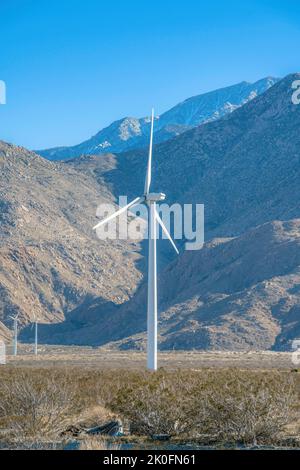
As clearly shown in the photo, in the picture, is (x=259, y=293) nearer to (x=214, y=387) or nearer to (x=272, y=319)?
(x=272, y=319)

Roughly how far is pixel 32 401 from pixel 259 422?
739cm

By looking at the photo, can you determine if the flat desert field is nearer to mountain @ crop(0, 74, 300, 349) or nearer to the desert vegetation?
mountain @ crop(0, 74, 300, 349)

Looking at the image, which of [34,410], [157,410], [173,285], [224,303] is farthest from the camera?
[173,285]

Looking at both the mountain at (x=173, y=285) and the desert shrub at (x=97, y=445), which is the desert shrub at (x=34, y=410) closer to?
the desert shrub at (x=97, y=445)

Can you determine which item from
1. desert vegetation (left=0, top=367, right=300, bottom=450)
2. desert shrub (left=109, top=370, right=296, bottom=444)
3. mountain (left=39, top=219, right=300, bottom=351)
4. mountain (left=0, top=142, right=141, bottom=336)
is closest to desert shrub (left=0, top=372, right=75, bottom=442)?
desert vegetation (left=0, top=367, right=300, bottom=450)

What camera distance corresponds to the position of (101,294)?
187 m

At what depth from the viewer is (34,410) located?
95.7 ft

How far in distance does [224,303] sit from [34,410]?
12313cm

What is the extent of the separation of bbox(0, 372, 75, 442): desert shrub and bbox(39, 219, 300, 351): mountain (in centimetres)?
10418

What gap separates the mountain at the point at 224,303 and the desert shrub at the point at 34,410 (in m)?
104

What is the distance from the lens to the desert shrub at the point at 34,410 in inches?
1115

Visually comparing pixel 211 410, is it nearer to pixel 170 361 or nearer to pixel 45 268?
pixel 170 361

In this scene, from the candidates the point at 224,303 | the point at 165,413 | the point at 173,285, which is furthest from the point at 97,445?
the point at 173,285
